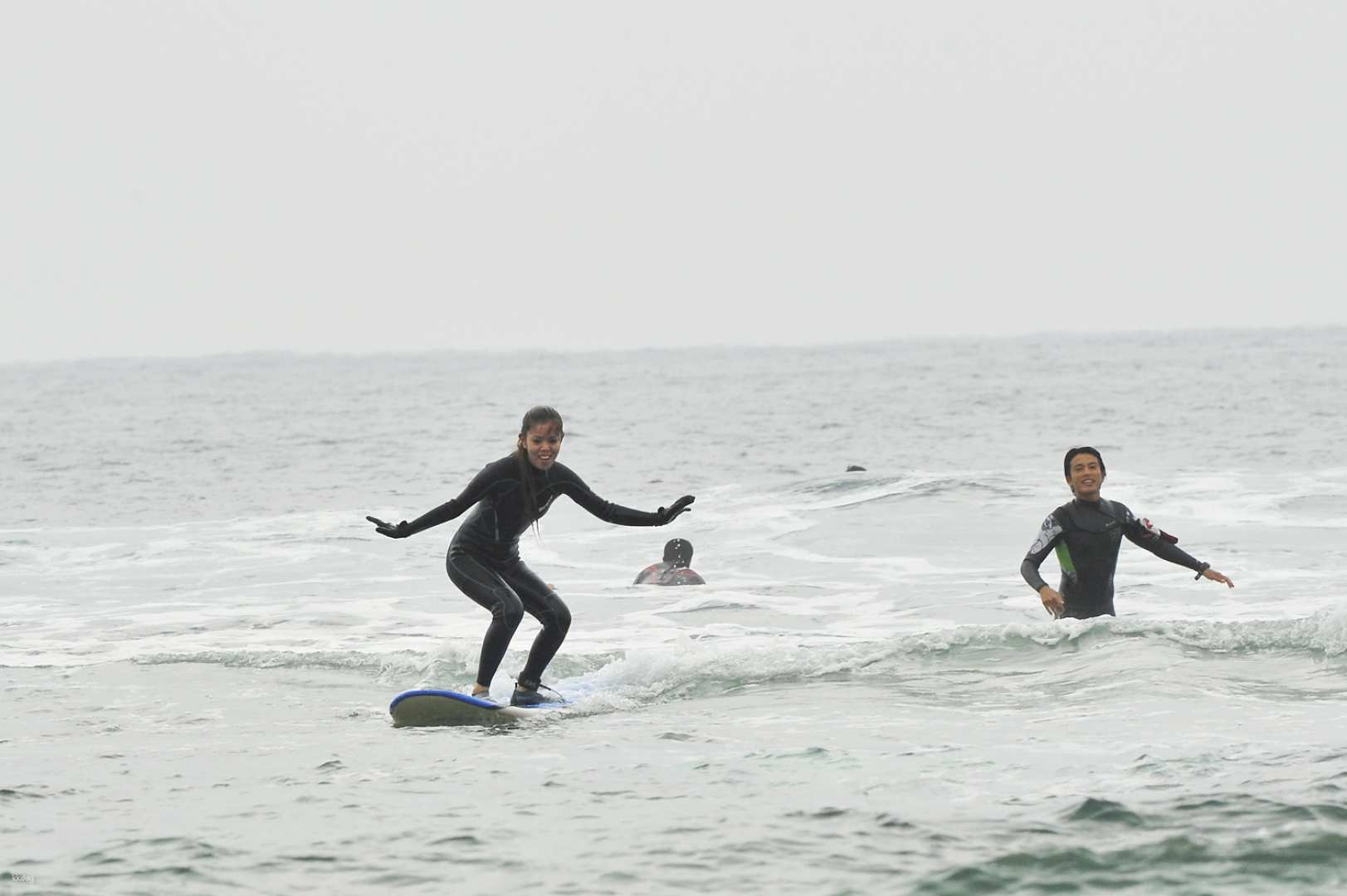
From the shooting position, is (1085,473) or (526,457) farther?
(1085,473)

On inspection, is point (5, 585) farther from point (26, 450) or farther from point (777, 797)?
point (26, 450)

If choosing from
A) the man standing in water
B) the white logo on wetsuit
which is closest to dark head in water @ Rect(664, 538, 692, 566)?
the man standing in water

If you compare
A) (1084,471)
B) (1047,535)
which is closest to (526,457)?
(1047,535)

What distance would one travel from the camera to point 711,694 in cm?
1048

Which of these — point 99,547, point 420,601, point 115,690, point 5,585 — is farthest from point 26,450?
point 115,690

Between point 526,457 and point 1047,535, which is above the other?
point 526,457

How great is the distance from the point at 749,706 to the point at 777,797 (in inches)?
112

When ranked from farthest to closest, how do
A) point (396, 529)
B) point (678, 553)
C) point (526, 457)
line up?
point (678, 553), point (526, 457), point (396, 529)

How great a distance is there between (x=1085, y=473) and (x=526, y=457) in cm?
379

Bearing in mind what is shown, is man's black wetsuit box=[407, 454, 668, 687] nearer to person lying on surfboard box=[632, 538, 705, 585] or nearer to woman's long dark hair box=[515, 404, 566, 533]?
woman's long dark hair box=[515, 404, 566, 533]

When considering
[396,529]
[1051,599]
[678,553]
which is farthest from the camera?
[678,553]

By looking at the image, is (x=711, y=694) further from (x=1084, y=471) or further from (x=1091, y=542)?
(x=1084, y=471)

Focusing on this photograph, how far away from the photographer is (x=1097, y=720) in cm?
863

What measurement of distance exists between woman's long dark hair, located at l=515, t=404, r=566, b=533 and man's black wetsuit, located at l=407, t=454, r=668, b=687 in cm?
2
